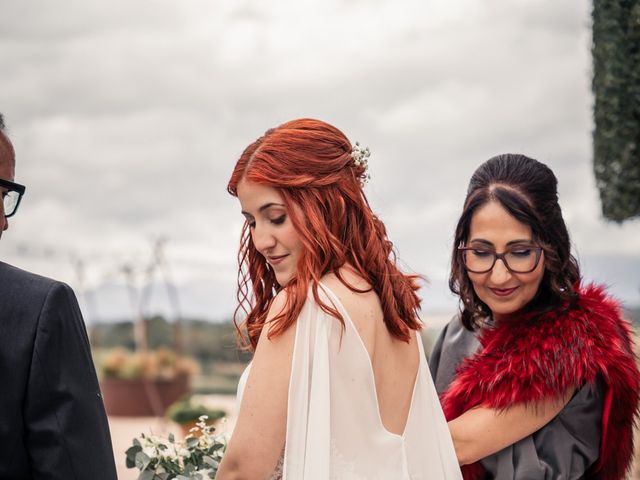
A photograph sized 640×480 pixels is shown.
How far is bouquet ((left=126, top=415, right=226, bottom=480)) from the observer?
2764 mm

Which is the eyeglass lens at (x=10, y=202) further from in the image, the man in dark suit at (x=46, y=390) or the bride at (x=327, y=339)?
the bride at (x=327, y=339)

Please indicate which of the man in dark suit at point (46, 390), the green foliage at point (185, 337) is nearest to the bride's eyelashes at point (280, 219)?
the man in dark suit at point (46, 390)

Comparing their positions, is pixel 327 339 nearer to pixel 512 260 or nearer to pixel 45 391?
pixel 45 391

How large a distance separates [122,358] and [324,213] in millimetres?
11546

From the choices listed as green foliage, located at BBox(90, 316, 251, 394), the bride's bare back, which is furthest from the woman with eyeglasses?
green foliage, located at BBox(90, 316, 251, 394)

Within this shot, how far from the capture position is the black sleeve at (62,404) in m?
1.92

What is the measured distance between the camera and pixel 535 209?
9.03ft

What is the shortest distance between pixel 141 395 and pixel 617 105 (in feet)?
32.6

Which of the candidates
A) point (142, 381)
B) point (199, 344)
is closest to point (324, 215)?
point (142, 381)

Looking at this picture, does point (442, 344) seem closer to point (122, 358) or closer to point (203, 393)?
point (122, 358)

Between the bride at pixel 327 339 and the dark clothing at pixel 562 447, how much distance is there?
0.24 m

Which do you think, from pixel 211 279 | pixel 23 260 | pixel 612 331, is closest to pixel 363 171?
pixel 612 331

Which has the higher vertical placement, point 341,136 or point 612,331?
point 341,136

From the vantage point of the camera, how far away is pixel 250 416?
2.17m
